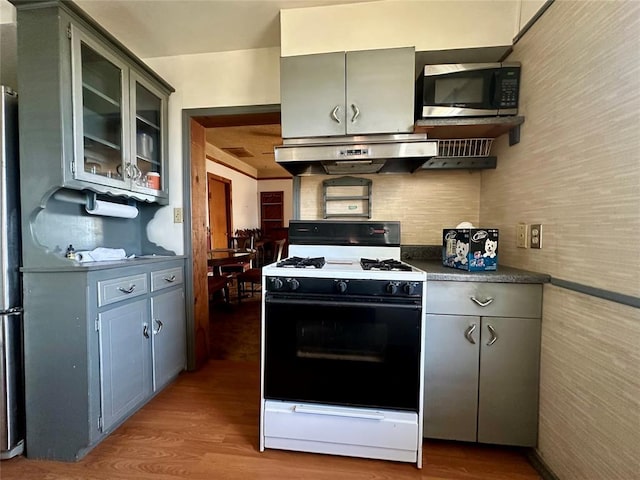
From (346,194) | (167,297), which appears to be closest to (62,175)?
(167,297)

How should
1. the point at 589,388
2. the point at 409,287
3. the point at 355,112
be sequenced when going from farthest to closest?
the point at 355,112, the point at 409,287, the point at 589,388

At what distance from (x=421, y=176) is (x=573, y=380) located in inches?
51.2

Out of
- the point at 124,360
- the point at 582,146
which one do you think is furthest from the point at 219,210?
the point at 582,146

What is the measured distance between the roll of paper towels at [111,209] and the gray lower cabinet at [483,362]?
188 cm

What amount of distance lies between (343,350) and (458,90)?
146 cm

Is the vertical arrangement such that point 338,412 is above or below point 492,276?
below

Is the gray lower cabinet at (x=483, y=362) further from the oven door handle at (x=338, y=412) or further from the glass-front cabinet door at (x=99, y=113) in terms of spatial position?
the glass-front cabinet door at (x=99, y=113)

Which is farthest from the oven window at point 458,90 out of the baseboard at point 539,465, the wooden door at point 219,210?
the wooden door at point 219,210

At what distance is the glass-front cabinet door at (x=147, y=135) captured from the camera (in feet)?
5.84

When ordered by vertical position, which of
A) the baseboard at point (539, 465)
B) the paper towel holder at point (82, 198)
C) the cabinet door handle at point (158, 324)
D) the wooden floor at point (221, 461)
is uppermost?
the paper towel holder at point (82, 198)

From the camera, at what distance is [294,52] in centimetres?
165

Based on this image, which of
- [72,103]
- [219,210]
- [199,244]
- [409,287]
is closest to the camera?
[409,287]

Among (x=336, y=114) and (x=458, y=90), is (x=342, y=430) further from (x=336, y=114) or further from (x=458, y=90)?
(x=458, y=90)

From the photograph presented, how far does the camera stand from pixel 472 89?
1463 mm
